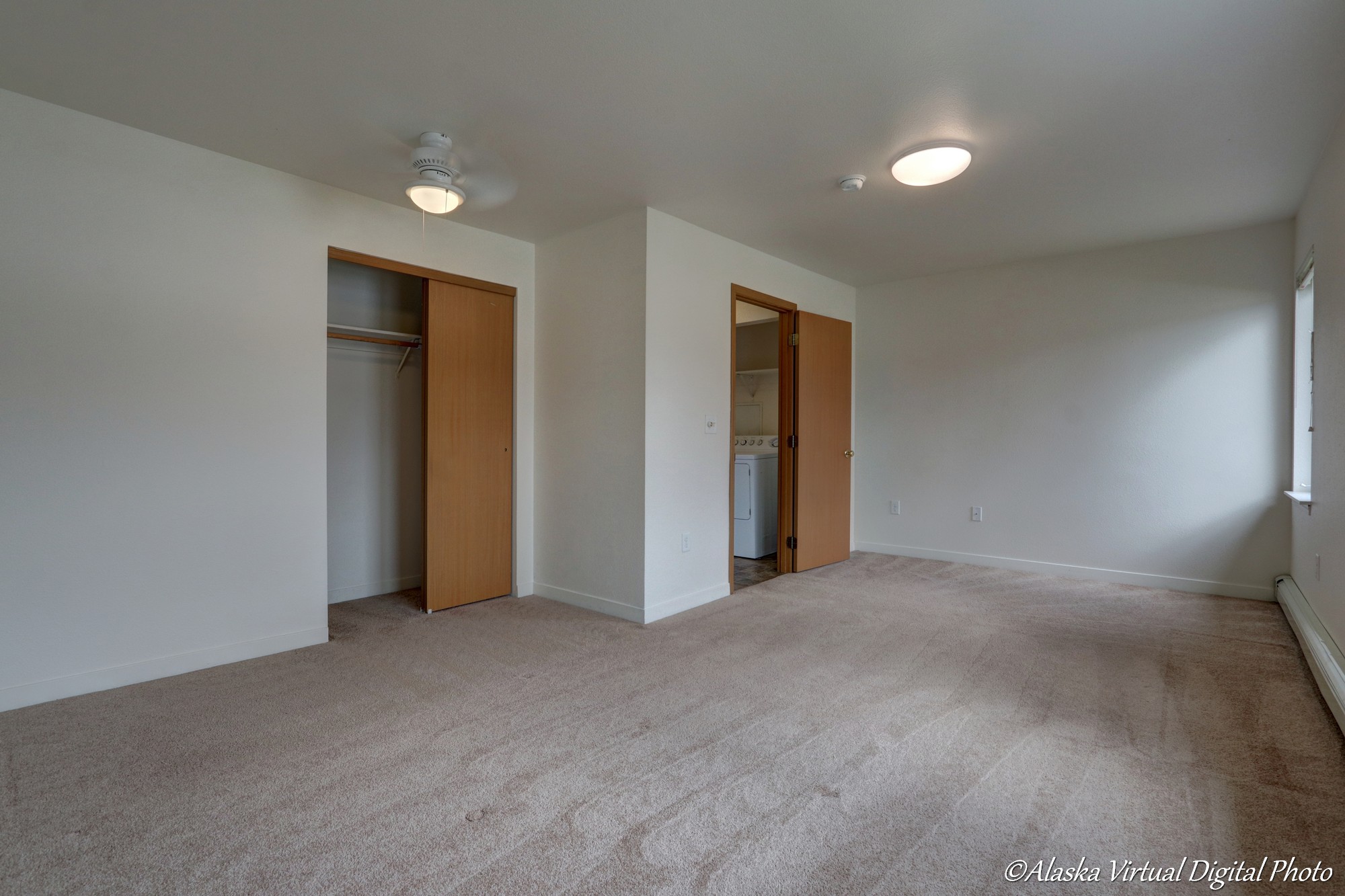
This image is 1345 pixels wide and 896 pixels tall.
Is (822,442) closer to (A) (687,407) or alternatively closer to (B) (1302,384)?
(A) (687,407)

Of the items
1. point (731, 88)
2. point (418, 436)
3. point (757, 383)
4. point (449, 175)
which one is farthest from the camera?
point (757, 383)

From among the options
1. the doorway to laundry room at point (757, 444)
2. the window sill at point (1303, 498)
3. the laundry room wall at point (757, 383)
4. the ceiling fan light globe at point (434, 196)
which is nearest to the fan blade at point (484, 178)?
the ceiling fan light globe at point (434, 196)

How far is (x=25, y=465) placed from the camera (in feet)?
7.85

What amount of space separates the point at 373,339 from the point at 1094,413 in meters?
5.01

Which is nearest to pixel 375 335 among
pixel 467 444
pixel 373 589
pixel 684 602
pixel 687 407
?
pixel 467 444

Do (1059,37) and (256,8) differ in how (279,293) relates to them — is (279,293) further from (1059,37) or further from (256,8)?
(1059,37)

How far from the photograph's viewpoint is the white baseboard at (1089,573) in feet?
13.0

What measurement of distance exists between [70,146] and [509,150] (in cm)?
170

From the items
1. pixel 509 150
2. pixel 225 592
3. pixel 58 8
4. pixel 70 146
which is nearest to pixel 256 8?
pixel 58 8

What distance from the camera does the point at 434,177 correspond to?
284cm

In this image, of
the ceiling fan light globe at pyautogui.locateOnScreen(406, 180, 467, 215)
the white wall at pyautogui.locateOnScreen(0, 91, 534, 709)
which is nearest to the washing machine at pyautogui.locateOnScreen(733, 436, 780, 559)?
the ceiling fan light globe at pyautogui.locateOnScreen(406, 180, 467, 215)

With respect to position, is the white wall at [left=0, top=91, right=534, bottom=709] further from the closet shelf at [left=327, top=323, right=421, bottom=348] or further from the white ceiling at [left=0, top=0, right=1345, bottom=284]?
the closet shelf at [left=327, top=323, right=421, bottom=348]

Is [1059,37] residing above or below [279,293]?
above

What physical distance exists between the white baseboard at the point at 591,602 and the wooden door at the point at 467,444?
245 mm
